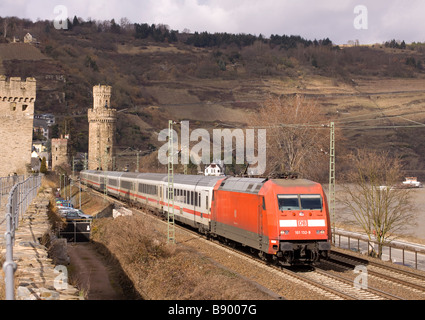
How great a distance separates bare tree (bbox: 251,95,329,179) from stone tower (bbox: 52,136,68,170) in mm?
52310

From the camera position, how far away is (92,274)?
22.8m

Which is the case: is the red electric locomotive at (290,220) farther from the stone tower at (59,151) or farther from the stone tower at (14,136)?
the stone tower at (59,151)

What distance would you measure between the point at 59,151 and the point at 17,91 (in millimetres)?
56869

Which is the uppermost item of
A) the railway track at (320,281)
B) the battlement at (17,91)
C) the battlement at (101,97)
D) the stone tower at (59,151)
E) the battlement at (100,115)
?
the battlement at (101,97)

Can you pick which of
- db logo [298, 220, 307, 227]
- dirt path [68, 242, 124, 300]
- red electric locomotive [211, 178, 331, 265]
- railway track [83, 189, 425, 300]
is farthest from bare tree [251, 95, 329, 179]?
db logo [298, 220, 307, 227]

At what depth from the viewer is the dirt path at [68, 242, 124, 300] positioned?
19.4 metres

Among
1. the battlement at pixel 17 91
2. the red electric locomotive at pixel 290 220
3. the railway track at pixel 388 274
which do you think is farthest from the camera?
A: the battlement at pixel 17 91

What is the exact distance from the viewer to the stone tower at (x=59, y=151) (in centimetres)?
10744

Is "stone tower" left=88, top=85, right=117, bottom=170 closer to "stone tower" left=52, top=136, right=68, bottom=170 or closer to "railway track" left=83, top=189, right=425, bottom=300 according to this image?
"stone tower" left=52, top=136, right=68, bottom=170

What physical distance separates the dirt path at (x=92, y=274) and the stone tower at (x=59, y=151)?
259ft

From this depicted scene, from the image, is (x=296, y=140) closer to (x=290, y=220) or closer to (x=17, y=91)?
(x=17, y=91)

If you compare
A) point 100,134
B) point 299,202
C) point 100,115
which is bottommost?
point 299,202

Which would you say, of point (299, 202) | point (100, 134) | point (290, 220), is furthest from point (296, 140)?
point (100, 134)

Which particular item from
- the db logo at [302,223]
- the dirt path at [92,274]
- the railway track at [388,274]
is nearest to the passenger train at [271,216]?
the db logo at [302,223]
